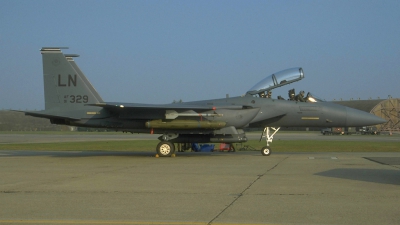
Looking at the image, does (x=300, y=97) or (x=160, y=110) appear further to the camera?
(x=300, y=97)

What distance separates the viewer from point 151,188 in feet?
30.8

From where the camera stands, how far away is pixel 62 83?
17859 millimetres

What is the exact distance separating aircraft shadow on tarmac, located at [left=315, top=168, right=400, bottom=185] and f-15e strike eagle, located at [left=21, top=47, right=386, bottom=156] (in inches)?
233

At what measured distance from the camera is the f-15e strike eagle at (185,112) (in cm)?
1752

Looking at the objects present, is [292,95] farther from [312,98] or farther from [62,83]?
[62,83]

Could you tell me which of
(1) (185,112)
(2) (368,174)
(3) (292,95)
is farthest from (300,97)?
(2) (368,174)

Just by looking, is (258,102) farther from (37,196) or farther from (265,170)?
(37,196)

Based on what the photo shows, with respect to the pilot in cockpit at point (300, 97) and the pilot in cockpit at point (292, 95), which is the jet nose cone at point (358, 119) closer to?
the pilot in cockpit at point (300, 97)

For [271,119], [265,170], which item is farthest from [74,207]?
[271,119]

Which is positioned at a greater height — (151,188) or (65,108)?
(65,108)

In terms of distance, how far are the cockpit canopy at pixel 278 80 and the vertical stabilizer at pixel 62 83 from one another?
265 inches

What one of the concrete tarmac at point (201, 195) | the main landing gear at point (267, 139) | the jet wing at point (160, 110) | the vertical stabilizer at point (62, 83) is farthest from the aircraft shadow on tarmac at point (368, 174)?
the vertical stabilizer at point (62, 83)

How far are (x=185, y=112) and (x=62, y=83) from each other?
4.98 metres

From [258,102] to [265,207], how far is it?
37.2ft
